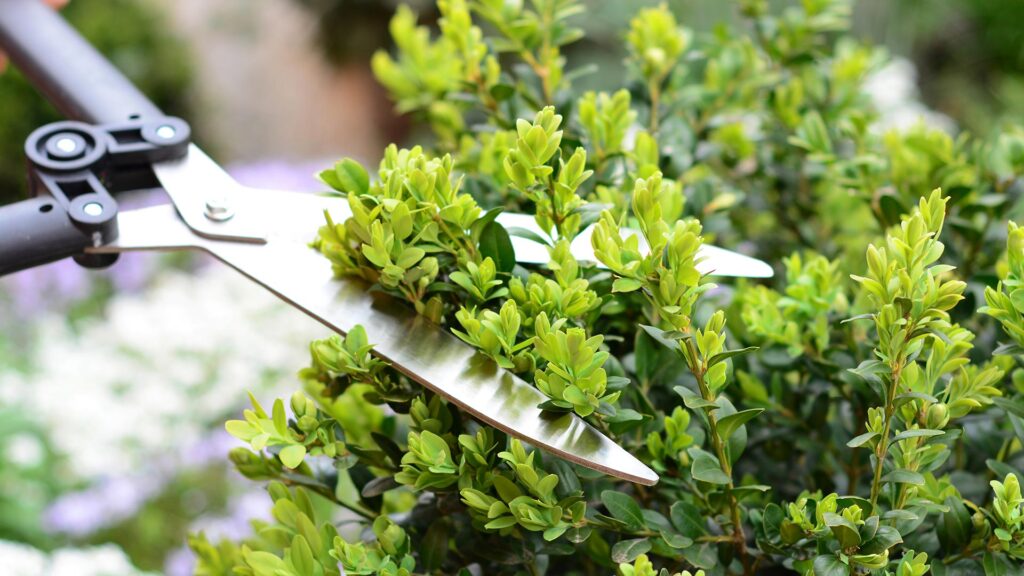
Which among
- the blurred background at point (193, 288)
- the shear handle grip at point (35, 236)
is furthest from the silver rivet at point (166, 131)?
the blurred background at point (193, 288)

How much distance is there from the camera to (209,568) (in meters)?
0.68

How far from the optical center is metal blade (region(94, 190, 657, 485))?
0.50 metres

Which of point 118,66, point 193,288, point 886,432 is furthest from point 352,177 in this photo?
point 118,66

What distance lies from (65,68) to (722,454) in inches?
23.7

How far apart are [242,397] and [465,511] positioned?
1585 mm

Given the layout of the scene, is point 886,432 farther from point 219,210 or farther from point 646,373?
point 219,210

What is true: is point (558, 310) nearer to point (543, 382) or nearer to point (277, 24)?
point (543, 382)

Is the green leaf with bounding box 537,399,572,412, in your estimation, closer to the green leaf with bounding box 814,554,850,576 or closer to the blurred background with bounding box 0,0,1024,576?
the green leaf with bounding box 814,554,850,576

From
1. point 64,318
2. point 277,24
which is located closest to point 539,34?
point 64,318

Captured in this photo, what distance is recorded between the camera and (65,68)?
79cm

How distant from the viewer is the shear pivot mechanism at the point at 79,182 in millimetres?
604

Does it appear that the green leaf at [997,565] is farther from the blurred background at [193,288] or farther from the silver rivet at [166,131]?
the silver rivet at [166,131]

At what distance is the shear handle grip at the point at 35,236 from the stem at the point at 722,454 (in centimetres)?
38

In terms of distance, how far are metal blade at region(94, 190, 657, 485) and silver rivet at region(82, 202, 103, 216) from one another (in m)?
0.02
